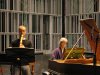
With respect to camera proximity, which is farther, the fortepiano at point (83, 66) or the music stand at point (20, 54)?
the music stand at point (20, 54)

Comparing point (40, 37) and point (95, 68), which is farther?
point (40, 37)

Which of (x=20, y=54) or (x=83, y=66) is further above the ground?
(x=20, y=54)

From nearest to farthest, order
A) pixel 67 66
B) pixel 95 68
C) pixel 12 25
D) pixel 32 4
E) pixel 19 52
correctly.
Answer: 1. pixel 95 68
2. pixel 67 66
3. pixel 19 52
4. pixel 12 25
5. pixel 32 4

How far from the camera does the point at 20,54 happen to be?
7.47 meters

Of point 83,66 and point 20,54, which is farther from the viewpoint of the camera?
point 20,54

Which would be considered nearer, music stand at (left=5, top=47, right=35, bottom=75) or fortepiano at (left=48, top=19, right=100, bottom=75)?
fortepiano at (left=48, top=19, right=100, bottom=75)

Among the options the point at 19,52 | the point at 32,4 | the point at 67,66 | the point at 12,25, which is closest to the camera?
the point at 67,66

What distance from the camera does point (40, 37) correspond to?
57.5 feet

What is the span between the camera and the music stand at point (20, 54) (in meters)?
7.34

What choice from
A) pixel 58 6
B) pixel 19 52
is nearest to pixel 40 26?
pixel 58 6

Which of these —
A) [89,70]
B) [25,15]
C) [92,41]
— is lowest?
[89,70]

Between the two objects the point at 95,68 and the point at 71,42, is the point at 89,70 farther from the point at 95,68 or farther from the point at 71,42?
the point at 71,42

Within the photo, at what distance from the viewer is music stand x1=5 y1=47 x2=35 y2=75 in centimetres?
734

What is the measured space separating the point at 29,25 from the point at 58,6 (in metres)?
2.36
